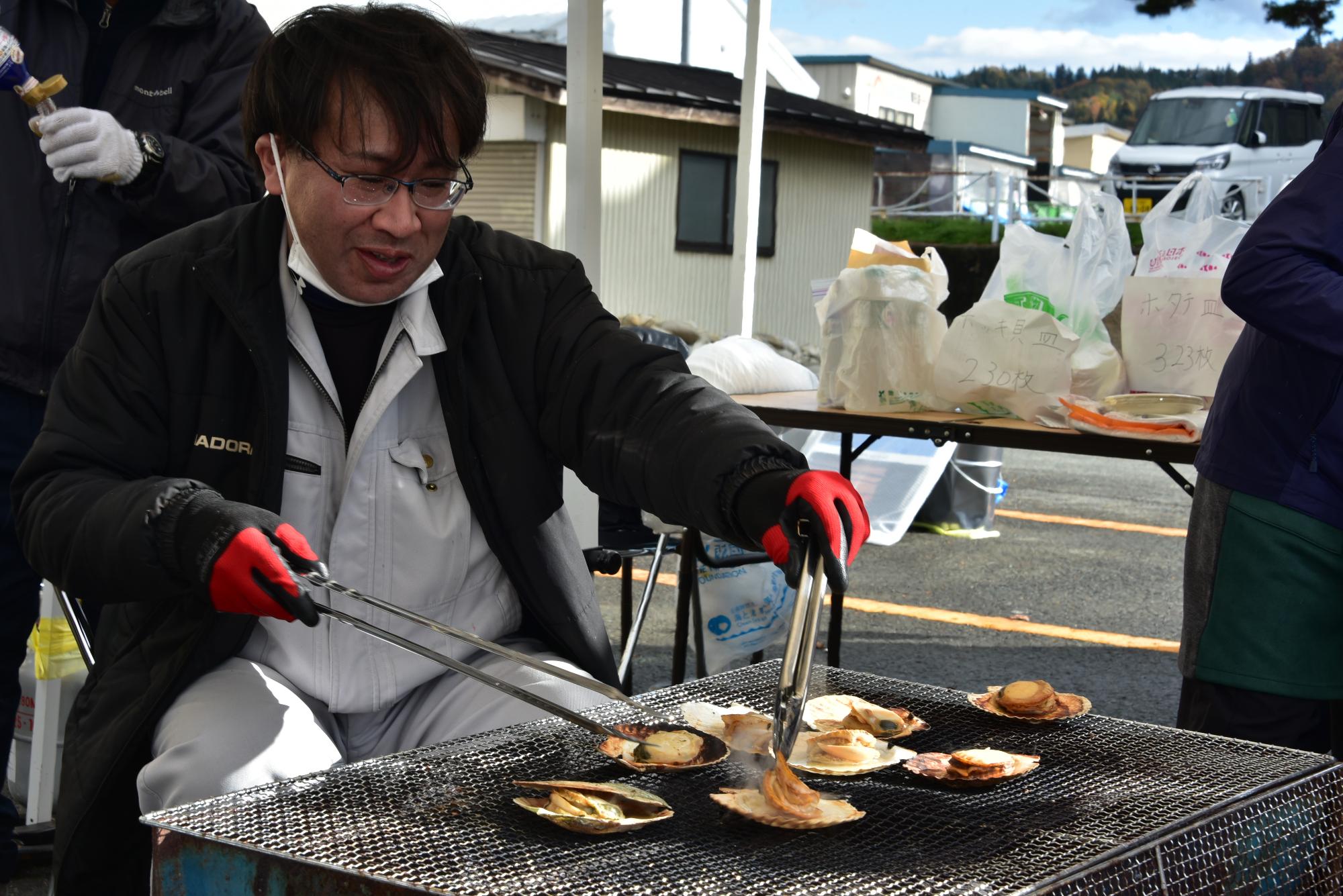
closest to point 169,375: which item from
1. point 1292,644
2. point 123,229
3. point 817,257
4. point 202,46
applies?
point 123,229

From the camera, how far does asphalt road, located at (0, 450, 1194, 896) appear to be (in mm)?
4855

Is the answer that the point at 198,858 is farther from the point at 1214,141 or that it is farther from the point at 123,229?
the point at 1214,141

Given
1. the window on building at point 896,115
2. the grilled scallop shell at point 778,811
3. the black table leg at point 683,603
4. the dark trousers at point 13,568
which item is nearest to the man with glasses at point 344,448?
the grilled scallop shell at point 778,811

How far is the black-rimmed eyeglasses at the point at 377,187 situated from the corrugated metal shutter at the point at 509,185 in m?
12.6

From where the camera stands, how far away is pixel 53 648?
9.82 feet

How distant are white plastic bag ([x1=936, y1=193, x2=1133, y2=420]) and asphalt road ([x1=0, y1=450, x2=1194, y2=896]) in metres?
1.49

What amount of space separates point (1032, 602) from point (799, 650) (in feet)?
15.5

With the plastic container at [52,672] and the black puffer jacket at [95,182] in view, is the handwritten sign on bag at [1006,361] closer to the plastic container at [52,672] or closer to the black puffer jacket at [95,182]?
the black puffer jacket at [95,182]

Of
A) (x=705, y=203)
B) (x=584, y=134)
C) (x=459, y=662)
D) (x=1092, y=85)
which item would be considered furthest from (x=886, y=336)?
(x=1092, y=85)

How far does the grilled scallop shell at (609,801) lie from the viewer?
154cm

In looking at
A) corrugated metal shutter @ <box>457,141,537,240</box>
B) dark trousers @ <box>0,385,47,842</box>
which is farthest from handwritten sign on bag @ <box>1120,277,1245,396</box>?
corrugated metal shutter @ <box>457,141,537,240</box>

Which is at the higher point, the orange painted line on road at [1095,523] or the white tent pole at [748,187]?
the white tent pole at [748,187]

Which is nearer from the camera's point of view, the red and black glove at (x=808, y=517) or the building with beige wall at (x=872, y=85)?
the red and black glove at (x=808, y=517)

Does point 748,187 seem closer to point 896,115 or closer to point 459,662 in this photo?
point 459,662
